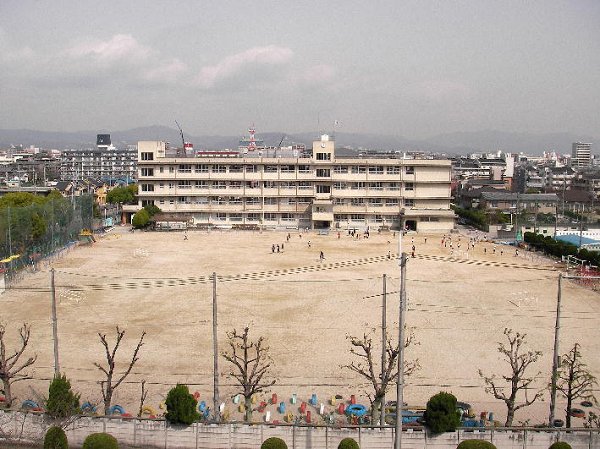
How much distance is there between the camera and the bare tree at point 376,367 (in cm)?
1305

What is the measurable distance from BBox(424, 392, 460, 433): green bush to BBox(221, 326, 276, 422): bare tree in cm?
357

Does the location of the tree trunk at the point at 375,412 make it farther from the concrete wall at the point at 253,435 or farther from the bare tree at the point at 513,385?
the bare tree at the point at 513,385

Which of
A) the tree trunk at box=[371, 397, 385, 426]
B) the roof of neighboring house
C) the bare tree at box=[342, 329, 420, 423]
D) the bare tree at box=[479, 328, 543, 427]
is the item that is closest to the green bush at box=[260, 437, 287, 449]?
the bare tree at box=[342, 329, 420, 423]

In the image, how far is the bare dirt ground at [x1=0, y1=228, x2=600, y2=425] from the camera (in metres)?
16.4

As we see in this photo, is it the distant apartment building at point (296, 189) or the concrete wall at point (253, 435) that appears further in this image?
the distant apartment building at point (296, 189)

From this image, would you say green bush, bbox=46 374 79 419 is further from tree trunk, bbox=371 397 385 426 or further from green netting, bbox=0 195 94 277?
green netting, bbox=0 195 94 277

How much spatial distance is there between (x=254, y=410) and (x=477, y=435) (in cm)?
531

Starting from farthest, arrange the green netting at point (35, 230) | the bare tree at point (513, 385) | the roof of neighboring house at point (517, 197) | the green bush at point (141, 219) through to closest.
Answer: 1. the roof of neighboring house at point (517, 197)
2. the green bush at point (141, 219)
3. the green netting at point (35, 230)
4. the bare tree at point (513, 385)

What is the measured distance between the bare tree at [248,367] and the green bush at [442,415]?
357 centimetres

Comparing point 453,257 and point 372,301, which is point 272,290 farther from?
point 453,257

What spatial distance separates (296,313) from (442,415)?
38.7ft

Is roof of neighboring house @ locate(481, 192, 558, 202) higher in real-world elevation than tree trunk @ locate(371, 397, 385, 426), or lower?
higher

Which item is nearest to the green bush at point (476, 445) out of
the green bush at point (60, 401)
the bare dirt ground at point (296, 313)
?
the bare dirt ground at point (296, 313)

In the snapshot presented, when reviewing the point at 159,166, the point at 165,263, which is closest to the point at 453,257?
the point at 165,263
